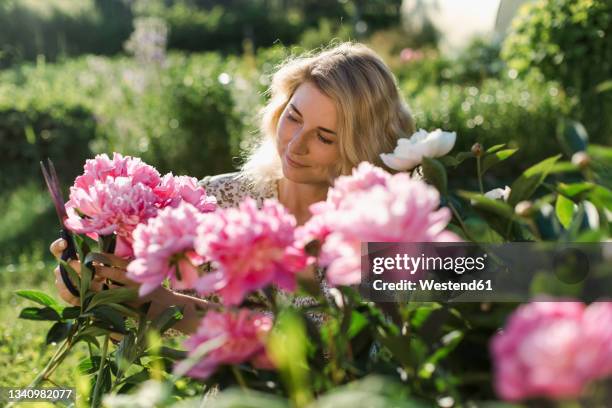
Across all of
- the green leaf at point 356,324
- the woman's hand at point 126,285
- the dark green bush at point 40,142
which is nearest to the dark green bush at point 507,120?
the dark green bush at point 40,142

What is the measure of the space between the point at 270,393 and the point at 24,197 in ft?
15.3

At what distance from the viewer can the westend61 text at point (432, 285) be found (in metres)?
0.77

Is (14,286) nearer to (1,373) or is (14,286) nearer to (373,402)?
(1,373)

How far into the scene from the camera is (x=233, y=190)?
6.55 feet

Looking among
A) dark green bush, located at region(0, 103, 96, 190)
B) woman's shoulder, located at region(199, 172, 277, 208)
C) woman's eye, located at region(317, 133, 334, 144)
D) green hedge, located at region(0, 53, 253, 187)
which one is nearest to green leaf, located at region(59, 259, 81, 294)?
woman's eye, located at region(317, 133, 334, 144)

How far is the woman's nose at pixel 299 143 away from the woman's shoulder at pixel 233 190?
0.91ft

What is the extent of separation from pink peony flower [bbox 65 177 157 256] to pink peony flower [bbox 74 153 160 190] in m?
0.04

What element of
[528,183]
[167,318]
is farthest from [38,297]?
[528,183]

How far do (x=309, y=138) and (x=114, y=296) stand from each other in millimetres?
815

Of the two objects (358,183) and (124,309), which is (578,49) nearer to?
(124,309)

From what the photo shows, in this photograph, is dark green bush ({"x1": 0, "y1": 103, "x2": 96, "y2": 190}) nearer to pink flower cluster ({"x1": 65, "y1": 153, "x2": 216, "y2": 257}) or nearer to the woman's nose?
the woman's nose

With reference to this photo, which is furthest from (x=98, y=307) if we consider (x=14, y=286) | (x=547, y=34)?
(x=547, y=34)

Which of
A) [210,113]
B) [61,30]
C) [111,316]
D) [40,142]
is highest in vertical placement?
[111,316]

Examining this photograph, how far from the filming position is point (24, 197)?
5027 mm
